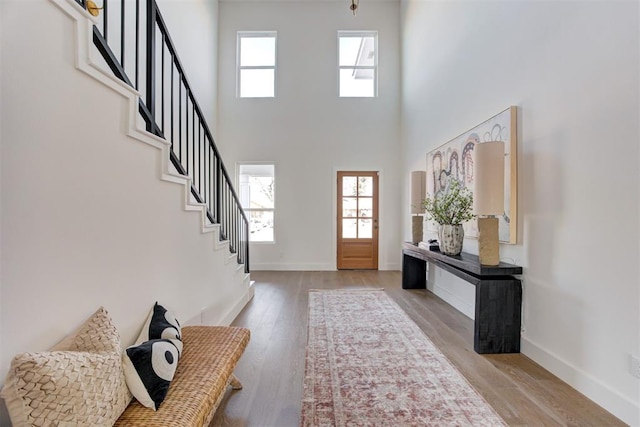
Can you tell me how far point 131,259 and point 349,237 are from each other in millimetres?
4920

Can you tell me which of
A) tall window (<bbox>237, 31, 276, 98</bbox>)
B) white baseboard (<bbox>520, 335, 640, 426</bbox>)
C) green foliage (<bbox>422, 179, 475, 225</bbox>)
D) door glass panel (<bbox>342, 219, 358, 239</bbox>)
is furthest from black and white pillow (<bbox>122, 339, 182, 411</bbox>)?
tall window (<bbox>237, 31, 276, 98</bbox>)

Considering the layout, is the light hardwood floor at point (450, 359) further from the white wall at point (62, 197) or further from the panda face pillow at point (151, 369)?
the white wall at point (62, 197)

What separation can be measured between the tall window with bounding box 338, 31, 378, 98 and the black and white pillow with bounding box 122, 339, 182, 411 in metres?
5.87

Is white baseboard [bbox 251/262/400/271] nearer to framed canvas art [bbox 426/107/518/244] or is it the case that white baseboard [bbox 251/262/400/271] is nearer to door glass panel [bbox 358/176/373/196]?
door glass panel [bbox 358/176/373/196]

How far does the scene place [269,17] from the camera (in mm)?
6148

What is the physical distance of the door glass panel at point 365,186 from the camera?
6270mm

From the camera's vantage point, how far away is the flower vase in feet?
10.5

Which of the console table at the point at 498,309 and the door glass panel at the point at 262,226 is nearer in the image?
the console table at the point at 498,309

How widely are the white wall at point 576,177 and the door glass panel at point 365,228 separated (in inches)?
138

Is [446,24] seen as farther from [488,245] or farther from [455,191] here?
[488,245]

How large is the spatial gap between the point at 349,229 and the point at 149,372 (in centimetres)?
518

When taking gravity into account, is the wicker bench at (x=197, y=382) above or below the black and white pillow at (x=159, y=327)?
below

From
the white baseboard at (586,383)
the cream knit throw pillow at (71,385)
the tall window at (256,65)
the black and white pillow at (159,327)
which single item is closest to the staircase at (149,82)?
the black and white pillow at (159,327)

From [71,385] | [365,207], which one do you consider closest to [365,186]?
[365,207]
